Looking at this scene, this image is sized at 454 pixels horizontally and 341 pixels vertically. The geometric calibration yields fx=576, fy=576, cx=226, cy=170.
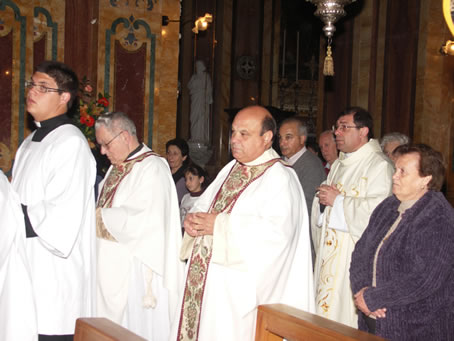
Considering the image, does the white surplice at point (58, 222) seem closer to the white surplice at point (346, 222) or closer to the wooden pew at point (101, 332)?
the wooden pew at point (101, 332)

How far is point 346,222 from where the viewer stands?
14.3 ft

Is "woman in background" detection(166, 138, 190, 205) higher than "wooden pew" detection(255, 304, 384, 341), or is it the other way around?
"woman in background" detection(166, 138, 190, 205)

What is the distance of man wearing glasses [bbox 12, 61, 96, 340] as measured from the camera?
10.5ft

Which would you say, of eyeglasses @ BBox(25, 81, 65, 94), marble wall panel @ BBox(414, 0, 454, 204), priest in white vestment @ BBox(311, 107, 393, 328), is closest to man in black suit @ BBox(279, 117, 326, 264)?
priest in white vestment @ BBox(311, 107, 393, 328)

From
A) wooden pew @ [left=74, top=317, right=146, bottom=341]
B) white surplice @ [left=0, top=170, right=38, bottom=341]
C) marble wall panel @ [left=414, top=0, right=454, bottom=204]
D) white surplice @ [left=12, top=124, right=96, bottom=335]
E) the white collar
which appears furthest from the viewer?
marble wall panel @ [left=414, top=0, right=454, bottom=204]

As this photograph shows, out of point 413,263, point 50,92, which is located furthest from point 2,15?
point 413,263

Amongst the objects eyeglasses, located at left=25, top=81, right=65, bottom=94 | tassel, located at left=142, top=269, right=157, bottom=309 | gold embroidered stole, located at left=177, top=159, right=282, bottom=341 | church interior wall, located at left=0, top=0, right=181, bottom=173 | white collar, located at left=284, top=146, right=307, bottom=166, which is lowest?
tassel, located at left=142, top=269, right=157, bottom=309

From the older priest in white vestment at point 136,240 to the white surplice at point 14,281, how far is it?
1236 millimetres

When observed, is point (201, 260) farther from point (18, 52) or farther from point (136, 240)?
point (18, 52)

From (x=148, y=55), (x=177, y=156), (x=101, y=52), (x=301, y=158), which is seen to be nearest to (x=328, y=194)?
(x=301, y=158)

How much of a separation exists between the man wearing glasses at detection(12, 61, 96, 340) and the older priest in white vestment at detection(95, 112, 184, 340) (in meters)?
0.80

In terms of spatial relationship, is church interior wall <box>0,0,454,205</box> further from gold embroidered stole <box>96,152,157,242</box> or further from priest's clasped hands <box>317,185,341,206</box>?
priest's clasped hands <box>317,185,341,206</box>

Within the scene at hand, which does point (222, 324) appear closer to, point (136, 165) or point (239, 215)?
point (239, 215)

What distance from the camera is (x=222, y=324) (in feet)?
11.4
